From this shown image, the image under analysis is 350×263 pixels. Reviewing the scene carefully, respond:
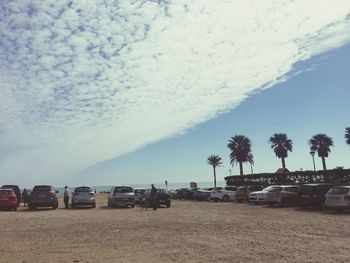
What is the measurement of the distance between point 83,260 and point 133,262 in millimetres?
1141

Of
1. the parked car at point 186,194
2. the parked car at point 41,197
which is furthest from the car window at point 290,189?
the parked car at point 186,194

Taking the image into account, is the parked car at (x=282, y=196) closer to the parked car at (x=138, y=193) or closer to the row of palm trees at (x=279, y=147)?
the parked car at (x=138, y=193)

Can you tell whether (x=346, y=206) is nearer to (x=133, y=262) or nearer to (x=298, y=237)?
(x=298, y=237)

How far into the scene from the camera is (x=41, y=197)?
31203 mm

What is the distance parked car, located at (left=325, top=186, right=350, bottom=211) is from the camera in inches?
947

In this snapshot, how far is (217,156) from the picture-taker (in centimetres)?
11312

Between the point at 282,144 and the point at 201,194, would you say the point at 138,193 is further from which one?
the point at 282,144

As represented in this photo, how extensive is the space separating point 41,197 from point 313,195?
18.3 metres

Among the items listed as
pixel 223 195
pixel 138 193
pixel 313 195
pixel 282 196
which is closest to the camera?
pixel 313 195

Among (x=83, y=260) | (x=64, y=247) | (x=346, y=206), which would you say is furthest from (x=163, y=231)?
(x=346, y=206)

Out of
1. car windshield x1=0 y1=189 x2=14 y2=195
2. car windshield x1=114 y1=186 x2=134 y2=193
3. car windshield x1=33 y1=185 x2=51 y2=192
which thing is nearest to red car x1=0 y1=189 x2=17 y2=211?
car windshield x1=0 y1=189 x2=14 y2=195

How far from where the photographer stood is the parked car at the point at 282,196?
32219mm

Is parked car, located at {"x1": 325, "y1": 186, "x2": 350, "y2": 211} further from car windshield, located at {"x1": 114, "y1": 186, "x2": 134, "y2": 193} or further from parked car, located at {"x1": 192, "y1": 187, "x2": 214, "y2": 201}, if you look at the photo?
parked car, located at {"x1": 192, "y1": 187, "x2": 214, "y2": 201}

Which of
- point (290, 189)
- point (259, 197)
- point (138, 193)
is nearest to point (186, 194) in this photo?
point (138, 193)
